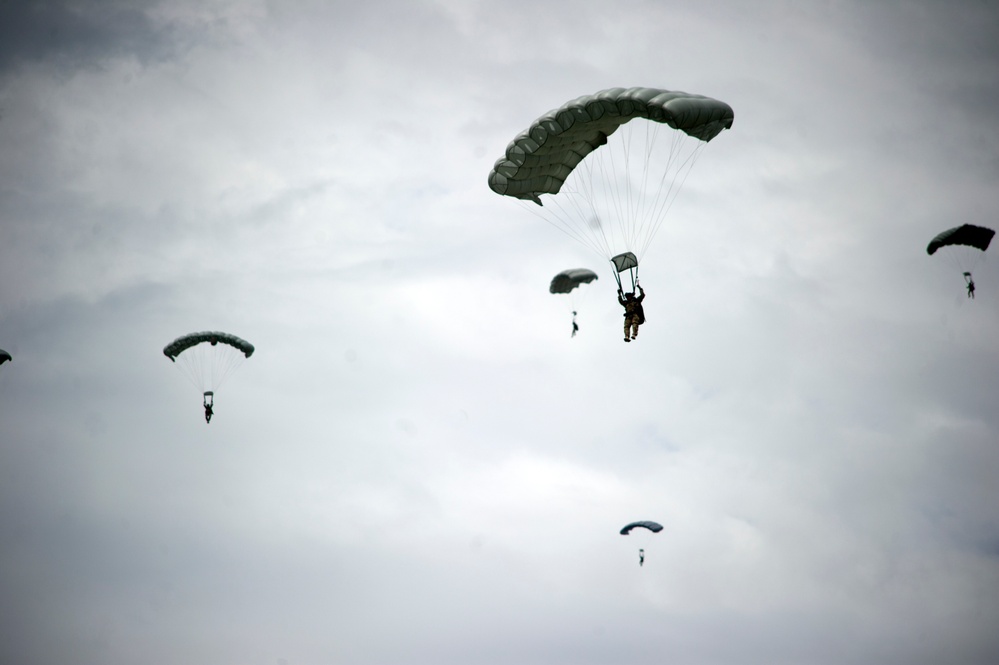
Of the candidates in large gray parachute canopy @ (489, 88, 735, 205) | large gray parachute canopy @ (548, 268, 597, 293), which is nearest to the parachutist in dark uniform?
large gray parachute canopy @ (489, 88, 735, 205)

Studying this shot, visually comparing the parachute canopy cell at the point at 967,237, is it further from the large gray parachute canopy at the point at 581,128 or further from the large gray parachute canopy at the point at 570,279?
the large gray parachute canopy at the point at 581,128

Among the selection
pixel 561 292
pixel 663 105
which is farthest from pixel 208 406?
pixel 663 105

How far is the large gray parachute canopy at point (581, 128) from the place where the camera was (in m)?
31.0

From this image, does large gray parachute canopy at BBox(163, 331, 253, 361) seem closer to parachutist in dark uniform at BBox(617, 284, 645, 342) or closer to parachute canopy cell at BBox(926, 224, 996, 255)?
parachutist in dark uniform at BBox(617, 284, 645, 342)

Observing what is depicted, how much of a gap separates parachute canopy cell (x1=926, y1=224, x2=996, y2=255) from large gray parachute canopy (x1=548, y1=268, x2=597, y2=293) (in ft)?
48.1

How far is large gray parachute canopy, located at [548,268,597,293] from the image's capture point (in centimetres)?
4944

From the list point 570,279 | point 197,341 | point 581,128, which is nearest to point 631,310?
point 581,128

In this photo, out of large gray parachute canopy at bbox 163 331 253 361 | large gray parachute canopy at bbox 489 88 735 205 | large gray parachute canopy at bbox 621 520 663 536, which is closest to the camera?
large gray parachute canopy at bbox 489 88 735 205

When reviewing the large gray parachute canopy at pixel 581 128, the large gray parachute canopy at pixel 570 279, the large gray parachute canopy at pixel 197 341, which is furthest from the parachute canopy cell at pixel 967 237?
the large gray parachute canopy at pixel 197 341

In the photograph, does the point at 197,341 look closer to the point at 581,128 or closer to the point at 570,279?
the point at 570,279

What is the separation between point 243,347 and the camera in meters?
48.5

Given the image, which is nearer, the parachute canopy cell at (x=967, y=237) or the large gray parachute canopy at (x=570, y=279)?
the parachute canopy cell at (x=967, y=237)

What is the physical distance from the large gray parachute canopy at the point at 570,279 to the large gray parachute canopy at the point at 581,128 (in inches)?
509

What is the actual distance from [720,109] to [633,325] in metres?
7.68
